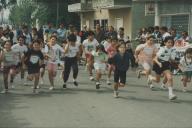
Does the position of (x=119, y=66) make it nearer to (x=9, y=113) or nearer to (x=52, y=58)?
(x=52, y=58)

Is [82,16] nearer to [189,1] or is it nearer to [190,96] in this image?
[189,1]

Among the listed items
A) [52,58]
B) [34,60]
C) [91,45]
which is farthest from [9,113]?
[91,45]

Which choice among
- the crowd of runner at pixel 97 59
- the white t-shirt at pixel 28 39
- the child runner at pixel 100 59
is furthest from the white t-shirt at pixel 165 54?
the white t-shirt at pixel 28 39

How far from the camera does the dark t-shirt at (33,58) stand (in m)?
14.8

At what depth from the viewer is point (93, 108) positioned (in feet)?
39.5

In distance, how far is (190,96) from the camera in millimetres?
14289

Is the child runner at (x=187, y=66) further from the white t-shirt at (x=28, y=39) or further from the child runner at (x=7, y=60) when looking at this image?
the white t-shirt at (x=28, y=39)

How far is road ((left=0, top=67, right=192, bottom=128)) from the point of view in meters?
10.2

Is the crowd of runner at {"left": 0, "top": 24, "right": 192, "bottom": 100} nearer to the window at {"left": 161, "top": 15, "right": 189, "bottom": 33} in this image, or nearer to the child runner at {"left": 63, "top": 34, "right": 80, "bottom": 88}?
the child runner at {"left": 63, "top": 34, "right": 80, "bottom": 88}

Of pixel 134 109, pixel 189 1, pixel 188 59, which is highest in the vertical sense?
pixel 189 1

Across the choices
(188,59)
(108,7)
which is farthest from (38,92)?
(108,7)

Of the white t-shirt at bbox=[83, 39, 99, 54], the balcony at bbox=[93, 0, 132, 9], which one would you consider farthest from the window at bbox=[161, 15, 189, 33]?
the white t-shirt at bbox=[83, 39, 99, 54]

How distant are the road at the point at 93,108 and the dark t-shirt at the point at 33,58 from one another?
796mm

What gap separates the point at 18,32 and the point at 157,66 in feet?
36.8
